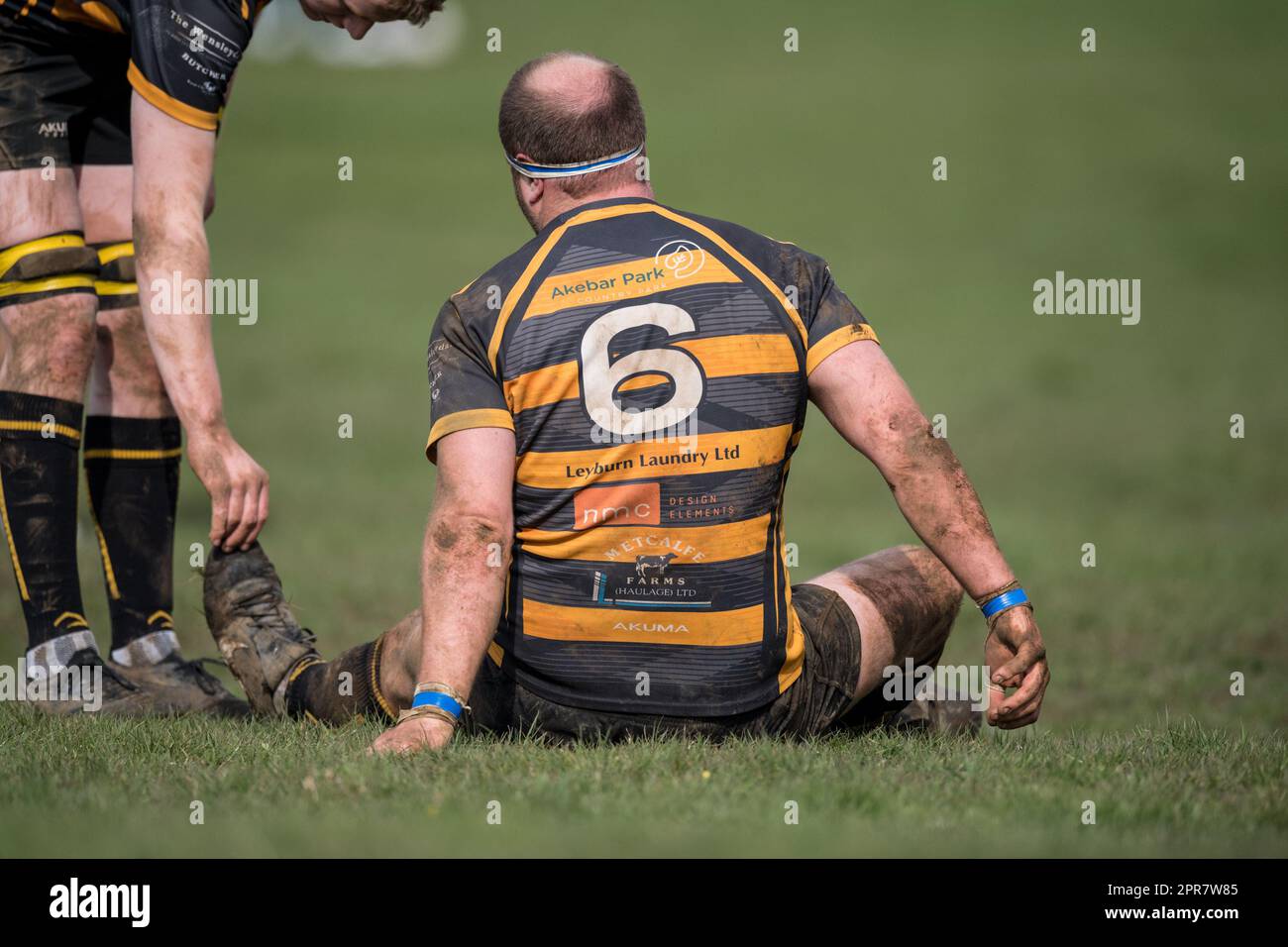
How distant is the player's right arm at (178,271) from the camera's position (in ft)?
17.5

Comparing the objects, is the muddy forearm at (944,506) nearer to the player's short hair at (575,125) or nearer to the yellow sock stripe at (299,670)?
the player's short hair at (575,125)

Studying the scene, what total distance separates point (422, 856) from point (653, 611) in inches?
53.2

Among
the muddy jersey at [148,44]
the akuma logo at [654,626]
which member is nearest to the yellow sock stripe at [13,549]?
the muddy jersey at [148,44]

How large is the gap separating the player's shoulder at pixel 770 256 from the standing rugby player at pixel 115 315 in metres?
1.63

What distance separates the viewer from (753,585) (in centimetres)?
463

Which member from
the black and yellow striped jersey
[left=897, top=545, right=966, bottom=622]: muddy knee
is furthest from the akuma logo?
[left=897, top=545, right=966, bottom=622]: muddy knee

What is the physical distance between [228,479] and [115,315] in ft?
4.06

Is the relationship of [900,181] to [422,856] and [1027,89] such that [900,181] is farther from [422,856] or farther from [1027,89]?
[422,856]

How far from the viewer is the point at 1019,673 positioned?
4.58m

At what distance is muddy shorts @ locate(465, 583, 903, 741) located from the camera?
468cm

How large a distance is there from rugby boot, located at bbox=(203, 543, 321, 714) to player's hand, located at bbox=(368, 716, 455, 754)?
1.21m

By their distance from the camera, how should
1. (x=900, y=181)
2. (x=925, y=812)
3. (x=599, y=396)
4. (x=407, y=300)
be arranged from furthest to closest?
(x=900, y=181), (x=407, y=300), (x=599, y=396), (x=925, y=812)

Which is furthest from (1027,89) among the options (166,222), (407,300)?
(166,222)

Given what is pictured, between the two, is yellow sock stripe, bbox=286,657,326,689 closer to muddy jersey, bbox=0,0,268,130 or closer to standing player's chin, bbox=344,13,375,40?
muddy jersey, bbox=0,0,268,130
